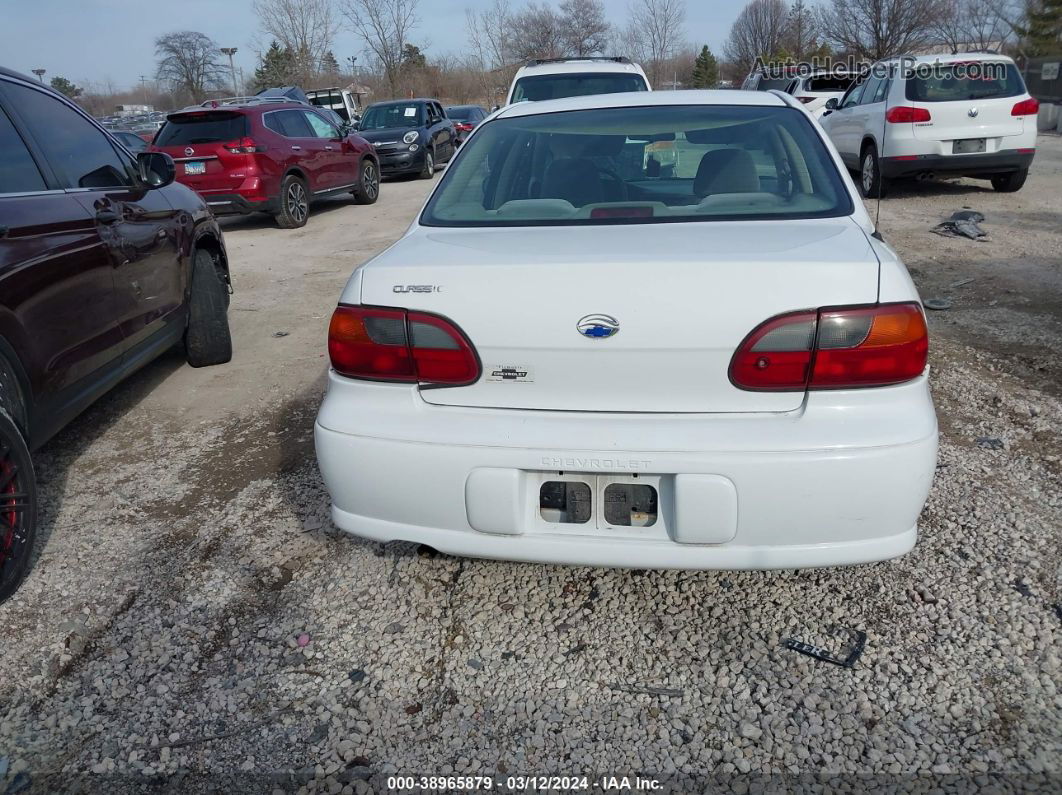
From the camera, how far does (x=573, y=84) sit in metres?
10.1

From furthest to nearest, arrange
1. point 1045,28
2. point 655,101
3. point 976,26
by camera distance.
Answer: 1. point 976,26
2. point 1045,28
3. point 655,101

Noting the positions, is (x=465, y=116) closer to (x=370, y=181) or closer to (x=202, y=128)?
(x=370, y=181)

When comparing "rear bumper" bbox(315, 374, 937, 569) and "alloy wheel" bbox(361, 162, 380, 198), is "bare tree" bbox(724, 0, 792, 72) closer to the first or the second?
"alloy wheel" bbox(361, 162, 380, 198)

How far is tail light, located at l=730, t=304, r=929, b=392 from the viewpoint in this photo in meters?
2.11

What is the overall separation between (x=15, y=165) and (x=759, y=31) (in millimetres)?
60201

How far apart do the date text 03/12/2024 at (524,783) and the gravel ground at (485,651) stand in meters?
0.03

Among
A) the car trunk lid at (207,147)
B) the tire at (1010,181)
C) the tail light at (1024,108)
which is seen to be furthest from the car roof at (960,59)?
the car trunk lid at (207,147)

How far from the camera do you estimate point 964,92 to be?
9.84 metres

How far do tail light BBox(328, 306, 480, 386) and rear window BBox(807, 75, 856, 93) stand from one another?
57.7 ft

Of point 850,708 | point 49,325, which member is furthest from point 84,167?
point 850,708

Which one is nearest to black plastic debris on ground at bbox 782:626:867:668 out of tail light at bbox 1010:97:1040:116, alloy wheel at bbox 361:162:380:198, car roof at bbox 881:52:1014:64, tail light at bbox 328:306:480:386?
tail light at bbox 328:306:480:386

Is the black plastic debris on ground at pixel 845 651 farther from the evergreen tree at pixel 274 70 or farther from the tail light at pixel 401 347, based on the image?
the evergreen tree at pixel 274 70

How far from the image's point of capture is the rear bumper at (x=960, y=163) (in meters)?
9.86

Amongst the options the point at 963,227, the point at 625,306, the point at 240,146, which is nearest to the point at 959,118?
the point at 963,227
